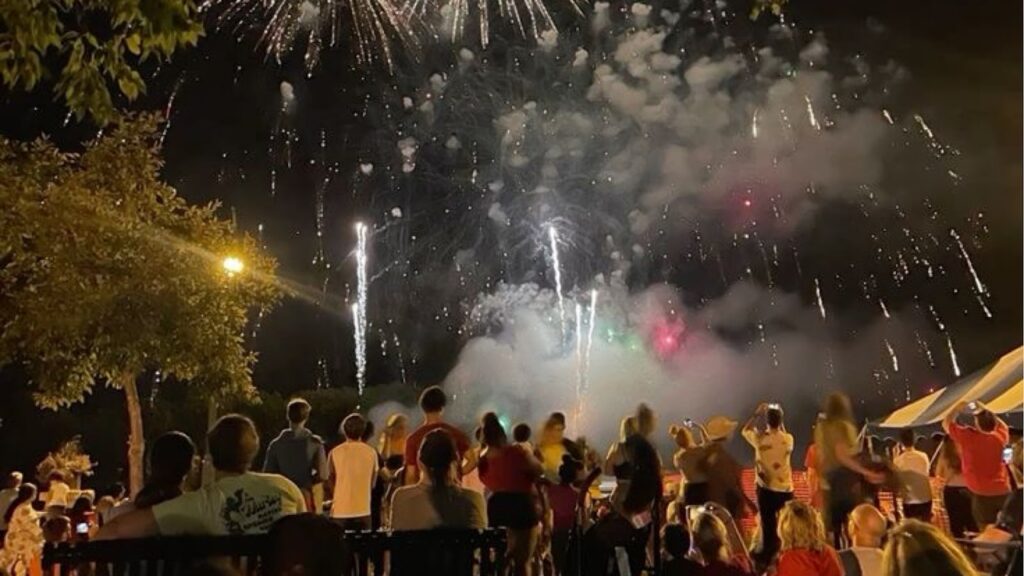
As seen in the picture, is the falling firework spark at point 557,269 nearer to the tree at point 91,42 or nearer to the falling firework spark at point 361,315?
the falling firework spark at point 361,315

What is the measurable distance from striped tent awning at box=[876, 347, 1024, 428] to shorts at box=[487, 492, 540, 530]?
8.26 m

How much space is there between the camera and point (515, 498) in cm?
772

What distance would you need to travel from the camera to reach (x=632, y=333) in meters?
42.2

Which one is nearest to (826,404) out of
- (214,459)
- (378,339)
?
(214,459)

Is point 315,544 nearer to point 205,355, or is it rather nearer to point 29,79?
point 29,79

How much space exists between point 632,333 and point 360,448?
34344 mm

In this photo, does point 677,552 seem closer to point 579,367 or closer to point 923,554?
point 923,554

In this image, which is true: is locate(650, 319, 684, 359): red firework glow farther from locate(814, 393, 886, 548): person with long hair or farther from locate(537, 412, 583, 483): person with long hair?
locate(814, 393, 886, 548): person with long hair

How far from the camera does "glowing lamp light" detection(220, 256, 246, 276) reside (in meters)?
18.0

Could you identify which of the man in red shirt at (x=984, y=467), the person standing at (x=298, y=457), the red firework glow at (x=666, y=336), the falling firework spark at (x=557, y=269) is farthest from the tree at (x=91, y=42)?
the red firework glow at (x=666, y=336)

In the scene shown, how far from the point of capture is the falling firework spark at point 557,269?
37.2 m

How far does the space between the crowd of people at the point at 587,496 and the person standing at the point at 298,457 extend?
0.5 inches

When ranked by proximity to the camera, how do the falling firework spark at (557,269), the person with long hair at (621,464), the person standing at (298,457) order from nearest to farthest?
the person with long hair at (621,464) < the person standing at (298,457) < the falling firework spark at (557,269)

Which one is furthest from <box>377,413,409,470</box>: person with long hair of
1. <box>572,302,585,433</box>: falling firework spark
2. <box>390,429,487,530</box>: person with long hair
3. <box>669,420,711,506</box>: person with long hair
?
<box>572,302,585,433</box>: falling firework spark
